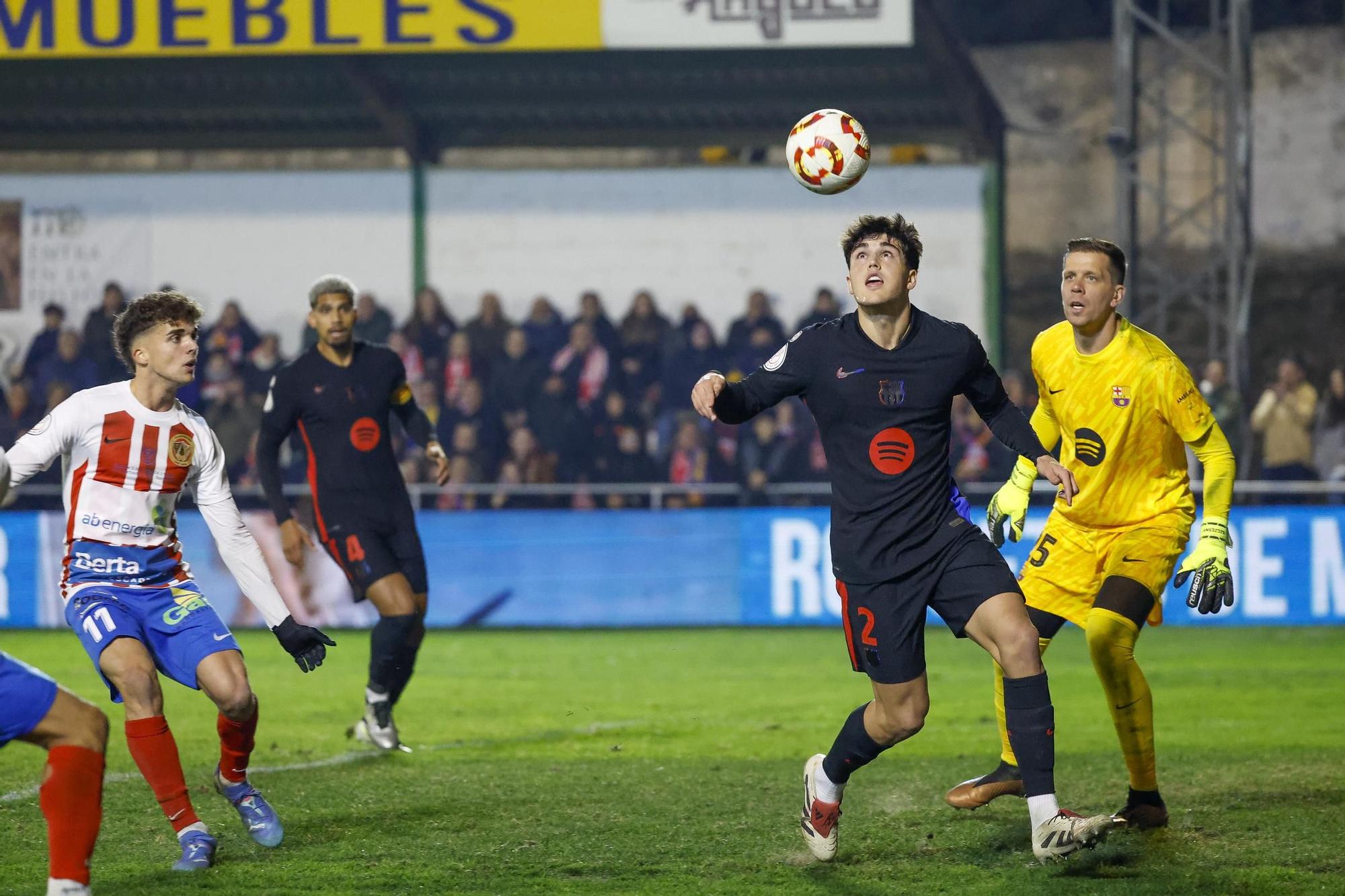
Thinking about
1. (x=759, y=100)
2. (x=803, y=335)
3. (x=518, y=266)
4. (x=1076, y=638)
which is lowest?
(x=1076, y=638)

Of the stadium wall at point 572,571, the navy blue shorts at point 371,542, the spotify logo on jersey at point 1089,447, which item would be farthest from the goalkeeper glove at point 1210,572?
the stadium wall at point 572,571

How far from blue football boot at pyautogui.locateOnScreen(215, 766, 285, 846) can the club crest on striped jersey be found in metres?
1.20

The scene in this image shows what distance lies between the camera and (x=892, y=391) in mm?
5723

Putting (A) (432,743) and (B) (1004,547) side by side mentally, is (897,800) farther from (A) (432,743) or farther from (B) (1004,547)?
(B) (1004,547)

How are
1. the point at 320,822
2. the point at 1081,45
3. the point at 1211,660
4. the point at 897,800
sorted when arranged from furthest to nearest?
the point at 1081,45, the point at 1211,660, the point at 897,800, the point at 320,822

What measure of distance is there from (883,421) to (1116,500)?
1296 millimetres

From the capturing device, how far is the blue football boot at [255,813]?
19.8 ft

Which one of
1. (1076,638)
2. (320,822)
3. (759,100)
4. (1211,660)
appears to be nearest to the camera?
(320,822)

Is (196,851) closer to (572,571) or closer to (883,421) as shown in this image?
(883,421)

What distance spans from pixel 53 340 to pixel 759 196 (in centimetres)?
844

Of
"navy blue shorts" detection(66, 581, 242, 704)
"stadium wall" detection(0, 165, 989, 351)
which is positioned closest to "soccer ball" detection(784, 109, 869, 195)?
"navy blue shorts" detection(66, 581, 242, 704)

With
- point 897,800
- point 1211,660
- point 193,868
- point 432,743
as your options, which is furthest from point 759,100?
point 193,868

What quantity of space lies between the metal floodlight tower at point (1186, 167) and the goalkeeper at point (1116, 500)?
10.5 meters

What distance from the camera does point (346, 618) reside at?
1408 cm
